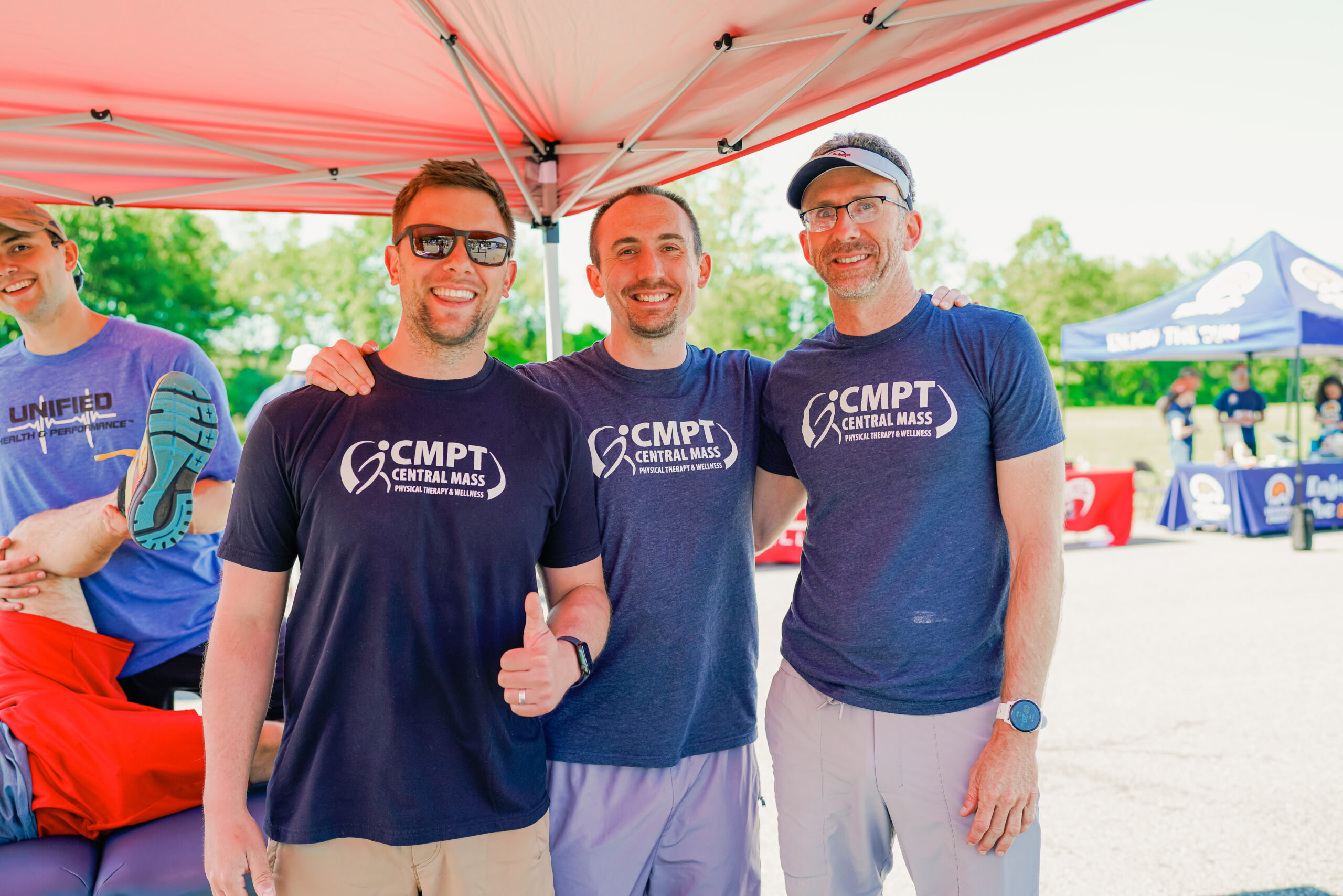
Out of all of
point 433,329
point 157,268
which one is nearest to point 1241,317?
point 433,329

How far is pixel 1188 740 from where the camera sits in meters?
4.67

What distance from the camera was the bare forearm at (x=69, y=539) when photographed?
260 centimetres

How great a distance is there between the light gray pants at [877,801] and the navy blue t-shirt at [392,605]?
0.74 metres

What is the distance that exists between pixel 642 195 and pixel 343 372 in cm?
109

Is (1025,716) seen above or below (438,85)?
below

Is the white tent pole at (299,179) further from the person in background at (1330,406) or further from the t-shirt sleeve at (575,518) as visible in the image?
the person in background at (1330,406)

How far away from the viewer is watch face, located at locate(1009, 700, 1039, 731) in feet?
6.45

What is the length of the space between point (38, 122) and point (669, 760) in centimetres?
338

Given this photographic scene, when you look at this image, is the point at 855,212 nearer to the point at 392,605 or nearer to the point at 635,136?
the point at 392,605

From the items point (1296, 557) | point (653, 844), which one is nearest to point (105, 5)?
point (653, 844)

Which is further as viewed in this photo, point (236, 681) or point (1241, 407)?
point (1241, 407)

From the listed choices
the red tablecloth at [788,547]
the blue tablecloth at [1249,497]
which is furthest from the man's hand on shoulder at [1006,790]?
the blue tablecloth at [1249,497]

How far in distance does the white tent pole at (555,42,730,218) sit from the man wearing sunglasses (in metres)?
1.68

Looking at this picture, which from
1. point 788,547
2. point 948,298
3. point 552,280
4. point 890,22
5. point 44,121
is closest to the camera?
point 948,298
